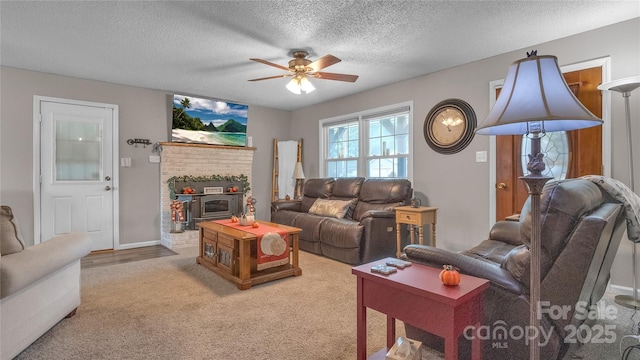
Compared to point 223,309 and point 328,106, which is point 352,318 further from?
point 328,106

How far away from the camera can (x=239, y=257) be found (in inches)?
115

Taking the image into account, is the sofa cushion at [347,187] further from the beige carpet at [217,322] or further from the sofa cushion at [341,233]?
the beige carpet at [217,322]

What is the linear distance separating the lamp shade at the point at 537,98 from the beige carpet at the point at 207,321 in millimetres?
1496

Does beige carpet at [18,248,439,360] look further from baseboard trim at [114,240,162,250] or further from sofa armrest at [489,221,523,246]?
baseboard trim at [114,240,162,250]

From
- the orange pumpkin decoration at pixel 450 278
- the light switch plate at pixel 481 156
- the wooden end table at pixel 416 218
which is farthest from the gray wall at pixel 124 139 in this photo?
the orange pumpkin decoration at pixel 450 278

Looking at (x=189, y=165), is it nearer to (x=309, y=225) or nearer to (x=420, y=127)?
(x=309, y=225)

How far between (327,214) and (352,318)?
215cm

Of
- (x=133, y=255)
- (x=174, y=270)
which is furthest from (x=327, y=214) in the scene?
(x=133, y=255)

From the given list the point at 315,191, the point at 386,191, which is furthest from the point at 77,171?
the point at 386,191

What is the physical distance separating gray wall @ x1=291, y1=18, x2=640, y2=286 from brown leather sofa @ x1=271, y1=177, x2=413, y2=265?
50cm

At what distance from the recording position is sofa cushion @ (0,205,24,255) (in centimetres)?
173

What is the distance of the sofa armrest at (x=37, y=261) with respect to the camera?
1568 millimetres

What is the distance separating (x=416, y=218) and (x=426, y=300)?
228 centimetres

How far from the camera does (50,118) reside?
4074mm
